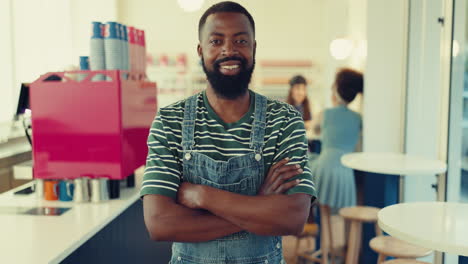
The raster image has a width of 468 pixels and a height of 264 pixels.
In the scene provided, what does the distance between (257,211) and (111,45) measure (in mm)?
1320

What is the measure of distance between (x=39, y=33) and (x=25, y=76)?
1083mm

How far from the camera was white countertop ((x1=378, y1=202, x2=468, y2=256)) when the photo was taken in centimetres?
151

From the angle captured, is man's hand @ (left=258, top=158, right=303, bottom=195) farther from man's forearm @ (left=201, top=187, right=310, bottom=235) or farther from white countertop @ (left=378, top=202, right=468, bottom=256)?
white countertop @ (left=378, top=202, right=468, bottom=256)

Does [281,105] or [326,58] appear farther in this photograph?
[326,58]

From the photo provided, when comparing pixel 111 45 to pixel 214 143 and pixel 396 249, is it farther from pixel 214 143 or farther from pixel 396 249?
pixel 396 249

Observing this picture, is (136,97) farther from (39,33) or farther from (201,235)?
(39,33)

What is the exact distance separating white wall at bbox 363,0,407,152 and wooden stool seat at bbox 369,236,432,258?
1.43 meters

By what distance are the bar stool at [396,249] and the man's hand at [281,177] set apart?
3.99ft

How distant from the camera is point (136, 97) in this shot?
2.42 metres

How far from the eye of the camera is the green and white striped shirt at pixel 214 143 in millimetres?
1413

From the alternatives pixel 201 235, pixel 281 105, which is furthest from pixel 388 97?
pixel 201 235

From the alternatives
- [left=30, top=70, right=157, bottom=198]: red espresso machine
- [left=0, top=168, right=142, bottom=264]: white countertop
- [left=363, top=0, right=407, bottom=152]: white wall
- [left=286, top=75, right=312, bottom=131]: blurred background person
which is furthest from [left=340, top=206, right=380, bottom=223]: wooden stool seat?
[left=286, top=75, right=312, bottom=131]: blurred background person

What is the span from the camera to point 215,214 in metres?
Result: 1.38

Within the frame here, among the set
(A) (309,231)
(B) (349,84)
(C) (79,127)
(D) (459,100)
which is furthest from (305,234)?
(C) (79,127)
